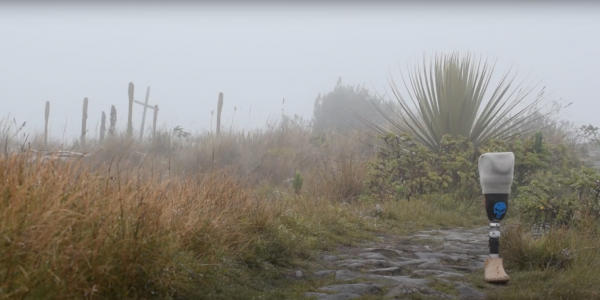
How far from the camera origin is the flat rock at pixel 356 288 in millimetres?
4588

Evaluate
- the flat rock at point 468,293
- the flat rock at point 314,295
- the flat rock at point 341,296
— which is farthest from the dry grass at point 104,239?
the flat rock at point 468,293

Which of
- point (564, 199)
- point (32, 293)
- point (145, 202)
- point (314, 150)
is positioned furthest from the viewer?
point (314, 150)

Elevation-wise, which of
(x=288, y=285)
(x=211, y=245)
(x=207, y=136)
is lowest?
(x=288, y=285)

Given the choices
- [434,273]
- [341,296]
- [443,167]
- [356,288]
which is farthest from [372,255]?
[443,167]

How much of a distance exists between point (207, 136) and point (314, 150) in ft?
11.5

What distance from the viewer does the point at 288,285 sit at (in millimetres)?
4895

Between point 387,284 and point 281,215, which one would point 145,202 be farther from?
point 281,215

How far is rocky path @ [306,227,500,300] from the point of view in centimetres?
461

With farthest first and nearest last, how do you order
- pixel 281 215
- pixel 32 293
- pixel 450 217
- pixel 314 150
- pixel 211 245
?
1. pixel 314 150
2. pixel 450 217
3. pixel 281 215
4. pixel 211 245
5. pixel 32 293

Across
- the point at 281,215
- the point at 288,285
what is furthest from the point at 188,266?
the point at 281,215

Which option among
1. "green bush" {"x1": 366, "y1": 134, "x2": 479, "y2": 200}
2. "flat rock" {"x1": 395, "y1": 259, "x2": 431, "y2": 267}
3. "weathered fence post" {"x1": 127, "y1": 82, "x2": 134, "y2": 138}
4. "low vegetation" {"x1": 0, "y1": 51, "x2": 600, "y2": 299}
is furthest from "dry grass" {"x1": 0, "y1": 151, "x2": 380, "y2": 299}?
"weathered fence post" {"x1": 127, "y1": 82, "x2": 134, "y2": 138}

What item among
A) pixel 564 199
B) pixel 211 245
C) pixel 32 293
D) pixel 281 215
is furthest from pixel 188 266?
pixel 564 199

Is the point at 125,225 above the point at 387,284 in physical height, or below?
above

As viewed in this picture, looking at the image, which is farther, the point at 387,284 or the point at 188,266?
the point at 387,284
